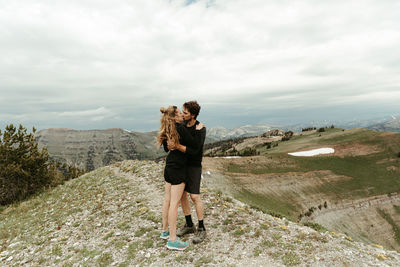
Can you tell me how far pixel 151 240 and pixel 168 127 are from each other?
519cm

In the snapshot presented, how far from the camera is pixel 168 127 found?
7062 mm

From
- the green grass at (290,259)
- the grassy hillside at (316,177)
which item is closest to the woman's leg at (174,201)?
the green grass at (290,259)

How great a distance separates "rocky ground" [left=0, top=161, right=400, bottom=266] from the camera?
7.98m

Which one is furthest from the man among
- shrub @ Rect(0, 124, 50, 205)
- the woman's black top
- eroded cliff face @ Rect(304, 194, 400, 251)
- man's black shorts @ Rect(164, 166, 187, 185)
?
eroded cliff face @ Rect(304, 194, 400, 251)

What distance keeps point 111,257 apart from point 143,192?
7.96 m

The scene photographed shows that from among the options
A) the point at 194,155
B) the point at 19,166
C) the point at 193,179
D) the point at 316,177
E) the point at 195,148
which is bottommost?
the point at 316,177

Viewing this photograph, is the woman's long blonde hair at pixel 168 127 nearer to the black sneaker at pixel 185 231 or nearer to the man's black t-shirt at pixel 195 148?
the man's black t-shirt at pixel 195 148

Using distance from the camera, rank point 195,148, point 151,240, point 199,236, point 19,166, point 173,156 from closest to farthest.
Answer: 1. point 195,148
2. point 173,156
3. point 199,236
4. point 151,240
5. point 19,166

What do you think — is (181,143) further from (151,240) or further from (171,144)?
(151,240)

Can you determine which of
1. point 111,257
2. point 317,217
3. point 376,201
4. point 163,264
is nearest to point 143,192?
point 111,257

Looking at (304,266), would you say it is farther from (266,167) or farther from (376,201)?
(376,201)

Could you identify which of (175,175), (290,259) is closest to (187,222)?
(175,175)

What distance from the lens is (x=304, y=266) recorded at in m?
7.40

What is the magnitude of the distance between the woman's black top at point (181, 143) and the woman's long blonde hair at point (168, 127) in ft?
0.47
